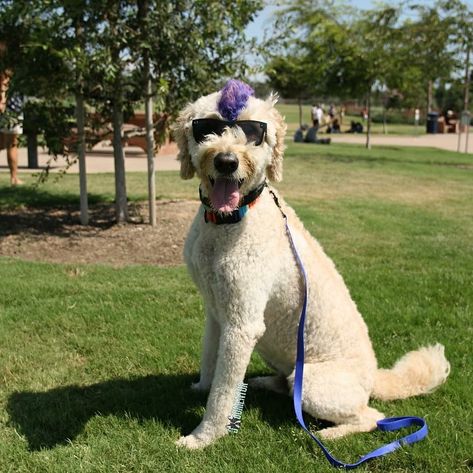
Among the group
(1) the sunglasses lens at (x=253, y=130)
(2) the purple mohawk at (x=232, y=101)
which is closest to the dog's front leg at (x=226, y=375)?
(1) the sunglasses lens at (x=253, y=130)

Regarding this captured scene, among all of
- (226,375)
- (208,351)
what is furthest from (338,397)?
(208,351)

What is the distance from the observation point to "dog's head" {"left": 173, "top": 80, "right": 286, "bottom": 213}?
2725 millimetres

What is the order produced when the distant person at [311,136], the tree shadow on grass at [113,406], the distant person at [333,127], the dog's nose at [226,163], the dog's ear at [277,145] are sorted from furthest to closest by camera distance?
1. the distant person at [333,127]
2. the distant person at [311,136]
3. the tree shadow on grass at [113,406]
4. the dog's ear at [277,145]
5. the dog's nose at [226,163]

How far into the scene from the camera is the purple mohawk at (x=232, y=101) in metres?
2.77

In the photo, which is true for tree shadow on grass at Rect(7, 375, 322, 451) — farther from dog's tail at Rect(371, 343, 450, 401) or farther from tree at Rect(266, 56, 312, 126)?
tree at Rect(266, 56, 312, 126)

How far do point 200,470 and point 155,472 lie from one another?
224 millimetres

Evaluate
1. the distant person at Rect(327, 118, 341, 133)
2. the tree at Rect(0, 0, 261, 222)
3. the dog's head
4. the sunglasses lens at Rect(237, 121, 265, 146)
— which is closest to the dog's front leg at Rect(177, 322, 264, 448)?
the dog's head

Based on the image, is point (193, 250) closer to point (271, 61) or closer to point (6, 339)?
point (6, 339)

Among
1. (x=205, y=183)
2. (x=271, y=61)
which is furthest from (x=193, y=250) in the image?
(x=271, y=61)

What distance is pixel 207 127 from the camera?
279cm

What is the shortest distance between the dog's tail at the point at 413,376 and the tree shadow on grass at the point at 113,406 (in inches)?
A: 22.5

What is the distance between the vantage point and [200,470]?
2902mm

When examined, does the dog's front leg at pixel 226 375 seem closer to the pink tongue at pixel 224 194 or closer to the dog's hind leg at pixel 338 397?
the dog's hind leg at pixel 338 397

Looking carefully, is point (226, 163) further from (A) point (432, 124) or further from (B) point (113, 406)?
(A) point (432, 124)
